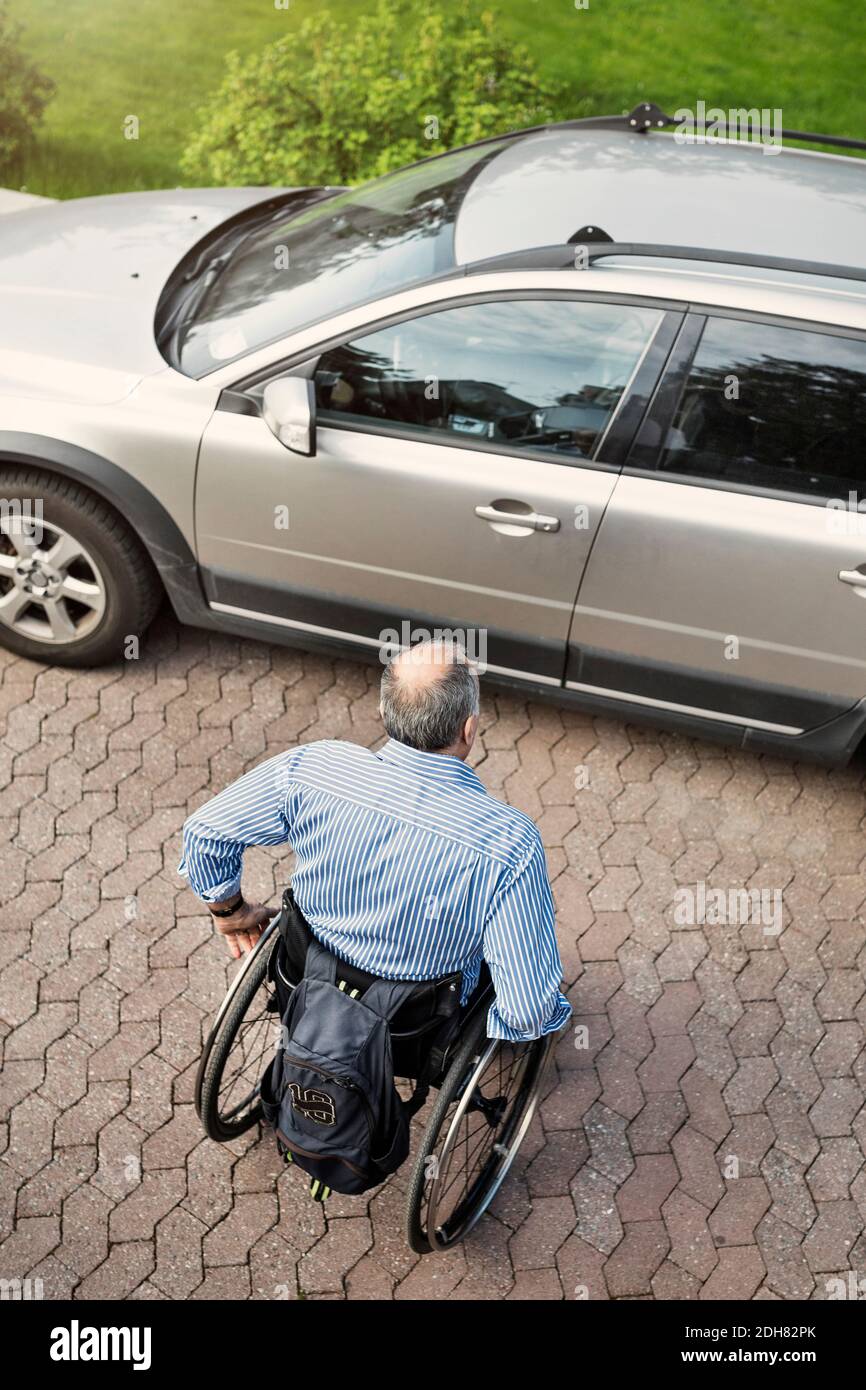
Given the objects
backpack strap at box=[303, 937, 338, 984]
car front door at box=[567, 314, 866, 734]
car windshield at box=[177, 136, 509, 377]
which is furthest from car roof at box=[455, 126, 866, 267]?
backpack strap at box=[303, 937, 338, 984]

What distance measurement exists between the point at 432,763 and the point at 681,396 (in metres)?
1.76

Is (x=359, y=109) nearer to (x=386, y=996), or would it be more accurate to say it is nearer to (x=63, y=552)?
(x=63, y=552)

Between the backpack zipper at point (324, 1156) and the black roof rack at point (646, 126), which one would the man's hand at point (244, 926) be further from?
the black roof rack at point (646, 126)

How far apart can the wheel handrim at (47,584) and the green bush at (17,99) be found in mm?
4299

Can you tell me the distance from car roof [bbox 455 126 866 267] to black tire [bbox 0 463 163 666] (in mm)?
1589

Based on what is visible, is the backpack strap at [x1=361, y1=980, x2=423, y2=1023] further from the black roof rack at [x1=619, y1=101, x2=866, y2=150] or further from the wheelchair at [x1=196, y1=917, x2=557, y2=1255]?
the black roof rack at [x1=619, y1=101, x2=866, y2=150]

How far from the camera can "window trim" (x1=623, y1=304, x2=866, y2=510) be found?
3805 mm

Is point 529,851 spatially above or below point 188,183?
below

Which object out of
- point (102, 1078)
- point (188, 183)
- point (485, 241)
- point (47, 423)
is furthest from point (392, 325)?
point (188, 183)

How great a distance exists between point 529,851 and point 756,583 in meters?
1.66

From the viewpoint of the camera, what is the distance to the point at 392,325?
4.01 m
